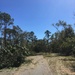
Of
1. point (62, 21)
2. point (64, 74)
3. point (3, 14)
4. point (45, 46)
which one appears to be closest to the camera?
point (64, 74)

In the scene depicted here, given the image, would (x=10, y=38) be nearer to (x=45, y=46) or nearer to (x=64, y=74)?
(x=45, y=46)

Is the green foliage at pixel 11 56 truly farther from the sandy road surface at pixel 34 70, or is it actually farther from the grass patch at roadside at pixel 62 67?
the grass patch at roadside at pixel 62 67

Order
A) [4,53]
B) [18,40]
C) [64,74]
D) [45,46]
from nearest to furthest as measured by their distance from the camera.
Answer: [64,74]
[4,53]
[45,46]
[18,40]

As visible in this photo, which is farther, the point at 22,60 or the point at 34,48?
the point at 34,48

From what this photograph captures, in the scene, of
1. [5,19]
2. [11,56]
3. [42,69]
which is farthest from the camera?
[5,19]

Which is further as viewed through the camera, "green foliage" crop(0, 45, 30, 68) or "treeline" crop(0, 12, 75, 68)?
"treeline" crop(0, 12, 75, 68)

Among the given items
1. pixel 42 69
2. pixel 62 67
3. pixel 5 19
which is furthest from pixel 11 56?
pixel 5 19

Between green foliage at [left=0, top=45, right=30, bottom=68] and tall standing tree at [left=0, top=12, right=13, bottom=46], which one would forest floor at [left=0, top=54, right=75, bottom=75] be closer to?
green foliage at [left=0, top=45, right=30, bottom=68]

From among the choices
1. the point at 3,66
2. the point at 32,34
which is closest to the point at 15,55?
the point at 3,66

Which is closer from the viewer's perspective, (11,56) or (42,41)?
(11,56)

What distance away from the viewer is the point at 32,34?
3433 inches

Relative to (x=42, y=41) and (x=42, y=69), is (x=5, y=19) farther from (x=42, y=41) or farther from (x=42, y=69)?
(x=42, y=69)

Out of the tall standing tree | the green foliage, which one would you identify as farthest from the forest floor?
the tall standing tree

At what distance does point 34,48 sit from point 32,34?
2802 centimetres
